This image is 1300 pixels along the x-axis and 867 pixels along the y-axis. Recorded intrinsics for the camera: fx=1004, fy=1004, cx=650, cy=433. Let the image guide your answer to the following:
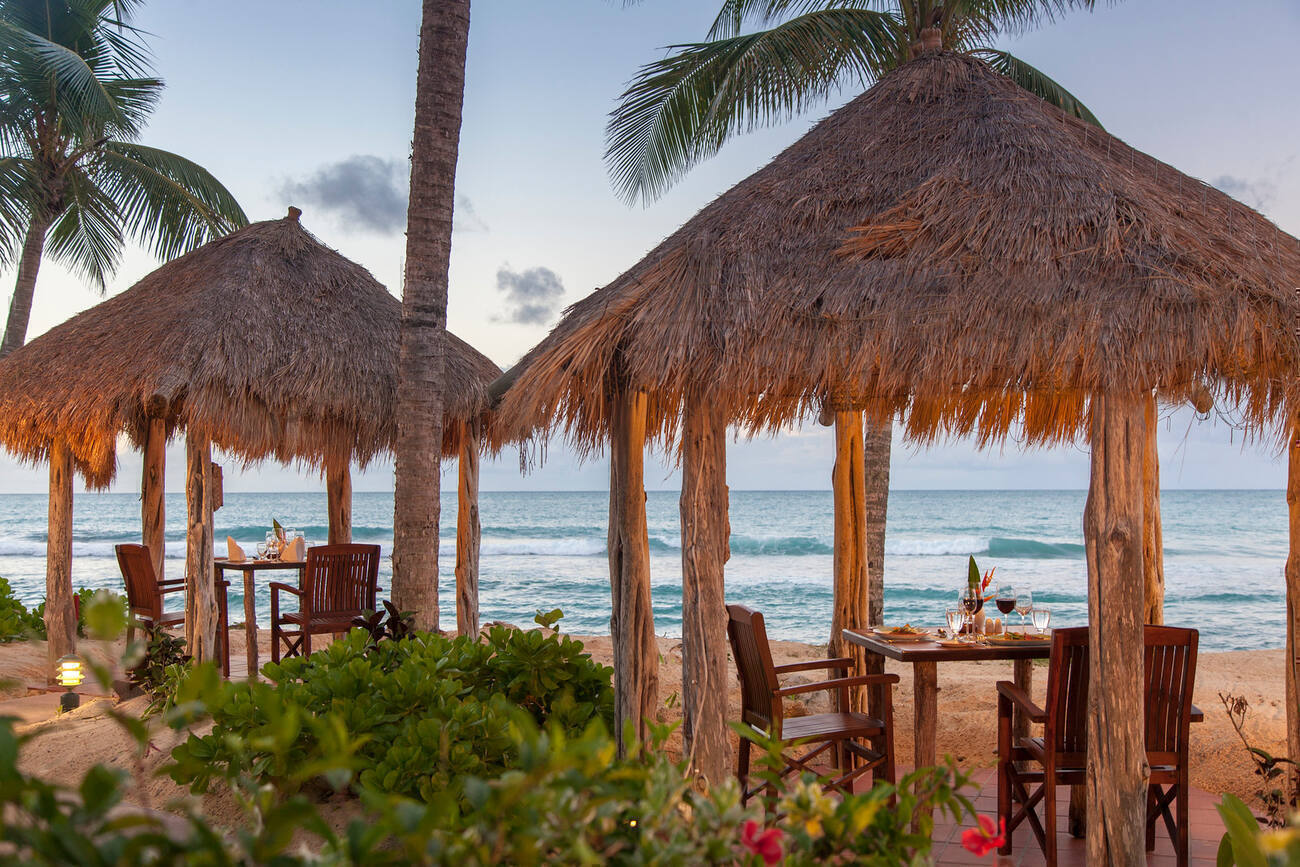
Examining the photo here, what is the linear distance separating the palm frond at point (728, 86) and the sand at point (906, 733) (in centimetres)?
426

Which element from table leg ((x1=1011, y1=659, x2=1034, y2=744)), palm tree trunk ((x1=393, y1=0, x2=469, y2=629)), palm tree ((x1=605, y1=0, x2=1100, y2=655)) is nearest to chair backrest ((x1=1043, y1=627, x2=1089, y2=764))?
table leg ((x1=1011, y1=659, x2=1034, y2=744))

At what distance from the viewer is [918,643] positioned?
14.0ft

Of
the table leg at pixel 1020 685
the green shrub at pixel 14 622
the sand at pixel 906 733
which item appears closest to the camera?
the table leg at pixel 1020 685

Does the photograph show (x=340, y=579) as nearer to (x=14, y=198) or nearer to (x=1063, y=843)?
(x=1063, y=843)

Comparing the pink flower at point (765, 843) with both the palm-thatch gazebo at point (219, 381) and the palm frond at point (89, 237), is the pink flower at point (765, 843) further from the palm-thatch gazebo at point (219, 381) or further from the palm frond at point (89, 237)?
the palm frond at point (89, 237)

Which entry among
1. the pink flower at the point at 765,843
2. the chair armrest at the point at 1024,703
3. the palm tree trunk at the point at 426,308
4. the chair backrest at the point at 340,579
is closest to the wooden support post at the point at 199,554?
the chair backrest at the point at 340,579

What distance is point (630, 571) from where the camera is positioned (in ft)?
14.6

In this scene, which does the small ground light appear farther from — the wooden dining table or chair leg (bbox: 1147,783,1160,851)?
chair leg (bbox: 1147,783,1160,851)

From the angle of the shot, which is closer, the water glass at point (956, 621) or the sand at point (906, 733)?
the water glass at point (956, 621)

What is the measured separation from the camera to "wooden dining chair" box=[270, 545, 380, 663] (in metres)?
6.56

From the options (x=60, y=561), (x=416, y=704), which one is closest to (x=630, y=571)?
(x=416, y=704)

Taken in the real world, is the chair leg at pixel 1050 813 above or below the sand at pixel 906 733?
above

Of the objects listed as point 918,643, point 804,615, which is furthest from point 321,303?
point 804,615

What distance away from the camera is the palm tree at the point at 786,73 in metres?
7.31
